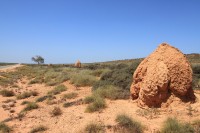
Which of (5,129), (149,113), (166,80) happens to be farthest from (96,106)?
(5,129)

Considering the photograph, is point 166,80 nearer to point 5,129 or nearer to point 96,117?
point 96,117

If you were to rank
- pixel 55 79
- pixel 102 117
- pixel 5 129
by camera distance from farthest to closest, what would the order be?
pixel 55 79 → pixel 102 117 → pixel 5 129

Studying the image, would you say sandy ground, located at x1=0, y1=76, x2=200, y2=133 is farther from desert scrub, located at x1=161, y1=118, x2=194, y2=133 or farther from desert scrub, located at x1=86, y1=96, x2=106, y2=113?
desert scrub, located at x1=161, y1=118, x2=194, y2=133

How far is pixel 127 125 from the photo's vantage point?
668 centimetres

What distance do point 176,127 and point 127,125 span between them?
54.3 inches

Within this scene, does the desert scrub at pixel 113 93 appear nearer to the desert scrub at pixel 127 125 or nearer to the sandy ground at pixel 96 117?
the sandy ground at pixel 96 117

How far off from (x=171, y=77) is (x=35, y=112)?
5768mm

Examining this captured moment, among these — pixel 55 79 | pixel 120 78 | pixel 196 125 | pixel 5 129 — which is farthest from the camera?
pixel 55 79

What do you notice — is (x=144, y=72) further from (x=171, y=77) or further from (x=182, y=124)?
(x=182, y=124)

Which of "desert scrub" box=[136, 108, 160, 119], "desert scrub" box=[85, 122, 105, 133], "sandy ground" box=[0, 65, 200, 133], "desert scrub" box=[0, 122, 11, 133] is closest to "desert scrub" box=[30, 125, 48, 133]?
"sandy ground" box=[0, 65, 200, 133]

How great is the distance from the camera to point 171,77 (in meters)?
8.09

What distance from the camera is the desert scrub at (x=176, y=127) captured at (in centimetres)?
586

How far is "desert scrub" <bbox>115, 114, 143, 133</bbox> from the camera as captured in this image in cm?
630

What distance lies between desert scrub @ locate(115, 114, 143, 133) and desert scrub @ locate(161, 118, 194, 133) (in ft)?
2.20
